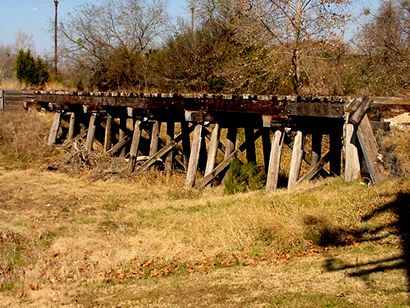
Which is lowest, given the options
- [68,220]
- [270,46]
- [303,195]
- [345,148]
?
[68,220]

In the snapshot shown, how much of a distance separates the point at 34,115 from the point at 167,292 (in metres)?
16.9

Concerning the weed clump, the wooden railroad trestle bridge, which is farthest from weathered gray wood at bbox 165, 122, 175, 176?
the weed clump

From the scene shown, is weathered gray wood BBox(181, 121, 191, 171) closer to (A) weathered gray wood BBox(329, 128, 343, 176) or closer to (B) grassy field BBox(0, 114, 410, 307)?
(B) grassy field BBox(0, 114, 410, 307)

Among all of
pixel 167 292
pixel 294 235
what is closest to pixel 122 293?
pixel 167 292

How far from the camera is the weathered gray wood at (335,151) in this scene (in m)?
11.8

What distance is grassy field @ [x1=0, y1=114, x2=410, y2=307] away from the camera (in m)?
5.83

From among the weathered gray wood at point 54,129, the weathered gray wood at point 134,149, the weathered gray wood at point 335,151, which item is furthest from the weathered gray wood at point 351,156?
the weathered gray wood at point 54,129

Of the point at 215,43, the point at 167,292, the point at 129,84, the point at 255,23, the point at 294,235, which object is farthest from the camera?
the point at 129,84

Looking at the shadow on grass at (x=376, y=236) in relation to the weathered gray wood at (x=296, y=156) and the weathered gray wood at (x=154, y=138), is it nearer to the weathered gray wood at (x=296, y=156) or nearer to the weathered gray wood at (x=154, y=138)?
the weathered gray wood at (x=296, y=156)

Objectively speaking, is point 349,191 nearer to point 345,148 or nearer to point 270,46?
point 345,148

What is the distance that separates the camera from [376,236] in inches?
280

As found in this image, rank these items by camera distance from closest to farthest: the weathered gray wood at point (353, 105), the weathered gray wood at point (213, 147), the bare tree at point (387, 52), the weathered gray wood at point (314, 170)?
the weathered gray wood at point (353, 105)
the weathered gray wood at point (314, 170)
the weathered gray wood at point (213, 147)
the bare tree at point (387, 52)

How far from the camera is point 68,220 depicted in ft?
35.0

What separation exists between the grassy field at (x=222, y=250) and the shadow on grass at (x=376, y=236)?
0.01 metres
